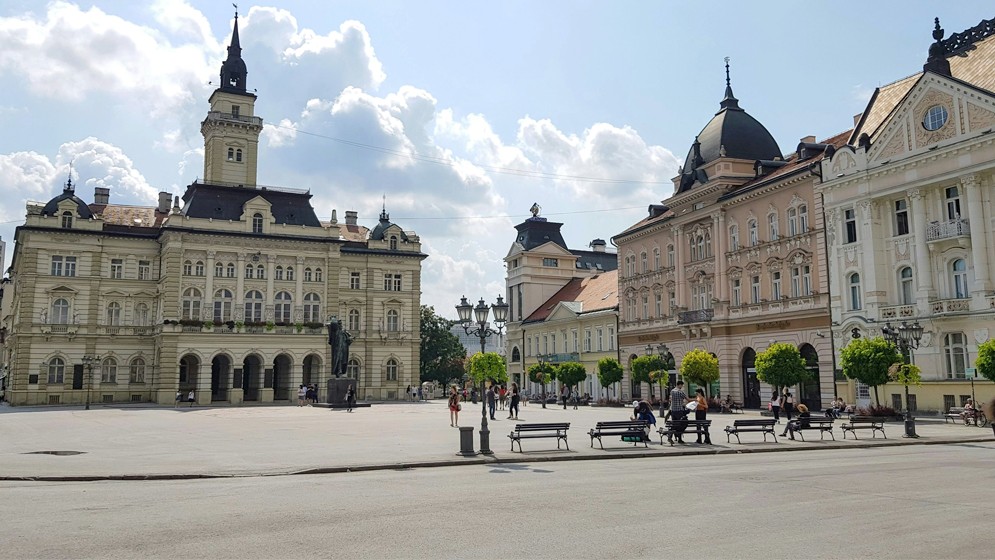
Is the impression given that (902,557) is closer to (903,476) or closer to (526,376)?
(903,476)

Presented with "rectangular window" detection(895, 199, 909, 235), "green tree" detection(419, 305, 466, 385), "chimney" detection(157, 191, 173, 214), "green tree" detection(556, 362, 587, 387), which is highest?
"chimney" detection(157, 191, 173, 214)

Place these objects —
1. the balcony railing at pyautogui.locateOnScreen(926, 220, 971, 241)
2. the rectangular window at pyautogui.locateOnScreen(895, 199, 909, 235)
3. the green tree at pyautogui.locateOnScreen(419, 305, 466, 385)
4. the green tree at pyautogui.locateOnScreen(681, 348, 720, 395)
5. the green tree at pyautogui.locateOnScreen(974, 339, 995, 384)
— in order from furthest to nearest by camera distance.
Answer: the green tree at pyautogui.locateOnScreen(419, 305, 466, 385), the green tree at pyautogui.locateOnScreen(681, 348, 720, 395), the rectangular window at pyautogui.locateOnScreen(895, 199, 909, 235), the balcony railing at pyautogui.locateOnScreen(926, 220, 971, 241), the green tree at pyautogui.locateOnScreen(974, 339, 995, 384)

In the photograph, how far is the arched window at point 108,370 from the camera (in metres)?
63.2

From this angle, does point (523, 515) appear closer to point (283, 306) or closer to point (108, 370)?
point (283, 306)

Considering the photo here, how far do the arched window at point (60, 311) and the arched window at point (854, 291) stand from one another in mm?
56430

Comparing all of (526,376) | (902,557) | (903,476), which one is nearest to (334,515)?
(902,557)

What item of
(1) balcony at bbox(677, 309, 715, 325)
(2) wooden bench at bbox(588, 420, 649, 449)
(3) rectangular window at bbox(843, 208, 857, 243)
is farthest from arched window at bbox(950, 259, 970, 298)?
(2) wooden bench at bbox(588, 420, 649, 449)

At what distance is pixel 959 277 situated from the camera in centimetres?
3700

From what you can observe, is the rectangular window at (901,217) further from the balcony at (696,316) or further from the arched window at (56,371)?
the arched window at (56,371)

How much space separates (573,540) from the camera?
953 cm

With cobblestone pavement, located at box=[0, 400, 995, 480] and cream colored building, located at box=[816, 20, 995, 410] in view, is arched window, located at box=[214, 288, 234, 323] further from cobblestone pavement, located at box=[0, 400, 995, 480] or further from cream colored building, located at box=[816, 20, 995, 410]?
cream colored building, located at box=[816, 20, 995, 410]

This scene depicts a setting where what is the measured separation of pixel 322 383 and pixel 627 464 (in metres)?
52.3

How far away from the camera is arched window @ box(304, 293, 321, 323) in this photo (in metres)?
68.4

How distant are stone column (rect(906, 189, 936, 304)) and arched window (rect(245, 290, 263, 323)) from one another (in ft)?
160
